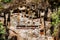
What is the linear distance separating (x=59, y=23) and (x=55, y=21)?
129mm

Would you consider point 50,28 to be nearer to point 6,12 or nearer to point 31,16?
point 31,16

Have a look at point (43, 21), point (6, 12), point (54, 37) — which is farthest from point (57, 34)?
point (6, 12)

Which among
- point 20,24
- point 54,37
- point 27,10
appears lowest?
point 54,37

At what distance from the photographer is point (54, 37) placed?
18.1 feet

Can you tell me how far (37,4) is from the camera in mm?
5754

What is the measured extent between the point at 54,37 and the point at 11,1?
1530mm

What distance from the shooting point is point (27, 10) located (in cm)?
570

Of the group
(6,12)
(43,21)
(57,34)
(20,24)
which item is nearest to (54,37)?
(57,34)

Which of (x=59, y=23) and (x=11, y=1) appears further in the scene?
(x=11, y=1)

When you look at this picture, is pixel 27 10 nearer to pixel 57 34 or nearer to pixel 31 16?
pixel 31 16

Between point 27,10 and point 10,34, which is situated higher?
point 27,10

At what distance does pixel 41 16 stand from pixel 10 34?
37.7 inches

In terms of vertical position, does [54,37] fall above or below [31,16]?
below

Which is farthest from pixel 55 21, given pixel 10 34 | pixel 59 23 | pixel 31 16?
pixel 10 34
